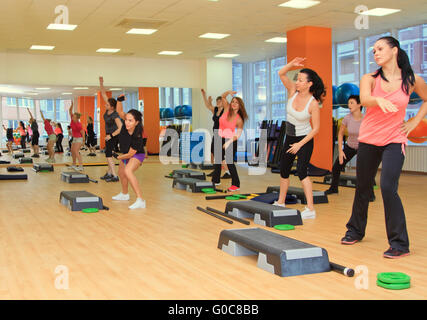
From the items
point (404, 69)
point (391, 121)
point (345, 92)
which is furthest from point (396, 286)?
point (345, 92)

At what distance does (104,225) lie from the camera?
505 cm

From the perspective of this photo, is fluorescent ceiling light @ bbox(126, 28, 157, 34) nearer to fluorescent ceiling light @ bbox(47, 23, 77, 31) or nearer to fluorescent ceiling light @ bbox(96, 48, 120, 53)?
fluorescent ceiling light @ bbox(47, 23, 77, 31)

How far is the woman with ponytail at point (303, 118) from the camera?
502 centimetres

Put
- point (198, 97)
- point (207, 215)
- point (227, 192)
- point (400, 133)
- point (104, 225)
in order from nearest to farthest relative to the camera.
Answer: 1. point (400, 133)
2. point (104, 225)
3. point (207, 215)
4. point (227, 192)
5. point (198, 97)

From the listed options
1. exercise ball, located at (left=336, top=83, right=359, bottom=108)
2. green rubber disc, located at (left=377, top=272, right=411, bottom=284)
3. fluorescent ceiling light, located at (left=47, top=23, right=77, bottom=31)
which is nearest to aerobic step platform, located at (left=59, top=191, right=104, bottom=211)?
green rubber disc, located at (left=377, top=272, right=411, bottom=284)

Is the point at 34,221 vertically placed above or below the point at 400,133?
below

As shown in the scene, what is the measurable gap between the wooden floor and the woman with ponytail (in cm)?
55

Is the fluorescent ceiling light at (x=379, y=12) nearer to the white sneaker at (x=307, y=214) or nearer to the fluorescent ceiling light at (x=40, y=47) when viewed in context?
the white sneaker at (x=307, y=214)

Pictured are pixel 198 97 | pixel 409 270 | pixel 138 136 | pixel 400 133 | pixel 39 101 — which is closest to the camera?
pixel 409 270

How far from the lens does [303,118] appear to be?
5.08 m

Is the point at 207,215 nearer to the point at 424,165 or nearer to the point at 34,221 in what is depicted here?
the point at 34,221

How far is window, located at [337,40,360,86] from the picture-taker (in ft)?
40.8
